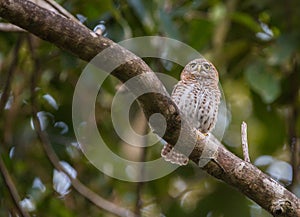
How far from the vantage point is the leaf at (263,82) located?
492 cm

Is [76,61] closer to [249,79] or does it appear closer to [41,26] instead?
[249,79]

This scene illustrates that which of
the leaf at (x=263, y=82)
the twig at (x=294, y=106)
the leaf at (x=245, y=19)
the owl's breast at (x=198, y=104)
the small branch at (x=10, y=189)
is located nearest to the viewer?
the small branch at (x=10, y=189)

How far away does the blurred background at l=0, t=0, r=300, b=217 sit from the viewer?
5.00 metres

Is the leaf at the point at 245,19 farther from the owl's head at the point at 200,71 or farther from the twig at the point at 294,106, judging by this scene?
the twig at the point at 294,106

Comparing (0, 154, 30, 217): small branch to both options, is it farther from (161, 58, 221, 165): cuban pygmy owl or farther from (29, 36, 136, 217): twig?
→ (161, 58, 221, 165): cuban pygmy owl

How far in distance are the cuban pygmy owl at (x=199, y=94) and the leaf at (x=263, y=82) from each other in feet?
0.82

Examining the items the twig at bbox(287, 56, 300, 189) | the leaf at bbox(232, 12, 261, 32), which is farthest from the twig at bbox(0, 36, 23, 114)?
the twig at bbox(287, 56, 300, 189)

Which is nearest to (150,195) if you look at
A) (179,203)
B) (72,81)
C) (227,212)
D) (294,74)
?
(179,203)

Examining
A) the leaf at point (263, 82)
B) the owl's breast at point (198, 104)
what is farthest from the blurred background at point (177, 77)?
the owl's breast at point (198, 104)

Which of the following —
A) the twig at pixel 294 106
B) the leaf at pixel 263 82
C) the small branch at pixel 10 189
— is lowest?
the small branch at pixel 10 189

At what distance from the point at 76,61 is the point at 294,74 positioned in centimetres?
170

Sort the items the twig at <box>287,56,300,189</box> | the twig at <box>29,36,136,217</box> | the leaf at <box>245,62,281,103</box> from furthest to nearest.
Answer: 1. the twig at <box>287,56,300,189</box>
2. the leaf at <box>245,62,281,103</box>
3. the twig at <box>29,36,136,217</box>

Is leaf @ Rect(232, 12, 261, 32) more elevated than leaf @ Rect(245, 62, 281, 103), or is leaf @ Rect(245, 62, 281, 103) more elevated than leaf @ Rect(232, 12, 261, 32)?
leaf @ Rect(232, 12, 261, 32)

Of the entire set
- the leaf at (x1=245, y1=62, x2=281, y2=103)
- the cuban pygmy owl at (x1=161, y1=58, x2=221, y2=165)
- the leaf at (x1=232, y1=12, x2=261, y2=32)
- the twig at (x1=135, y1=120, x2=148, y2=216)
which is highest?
the leaf at (x1=232, y1=12, x2=261, y2=32)
